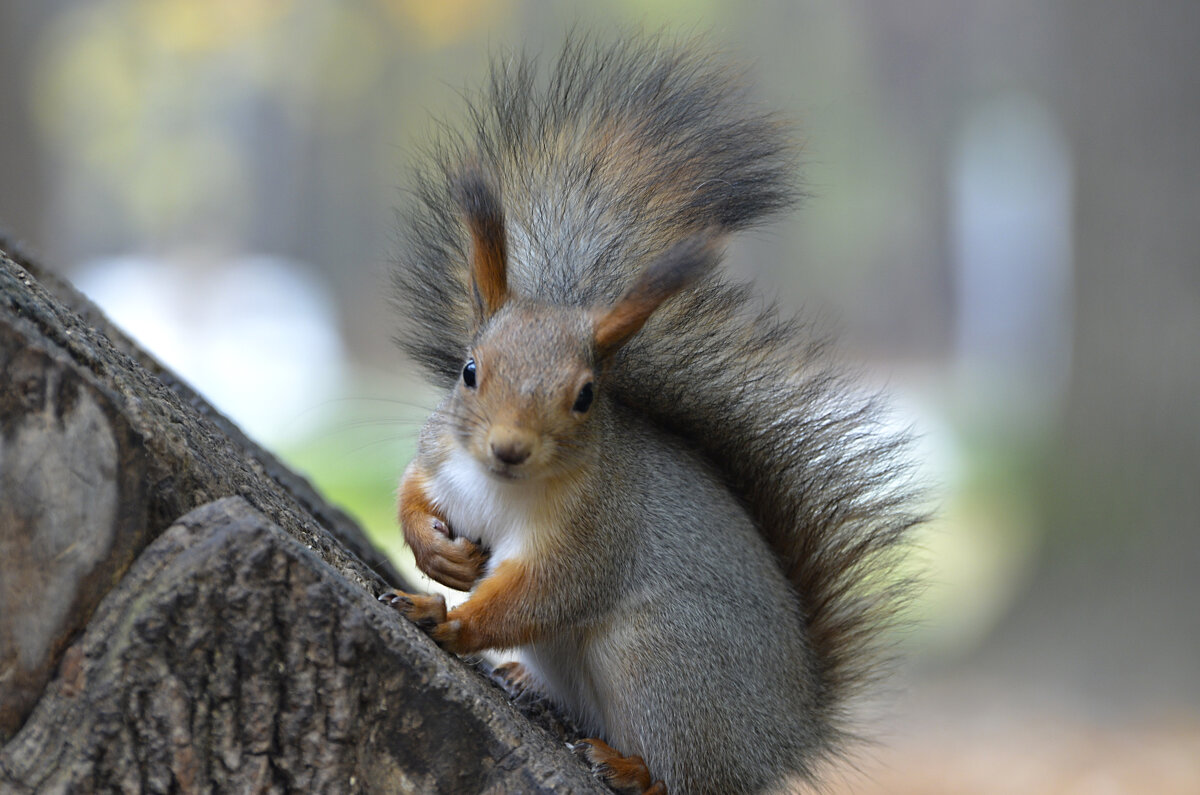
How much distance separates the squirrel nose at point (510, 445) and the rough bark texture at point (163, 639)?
1.09 feet

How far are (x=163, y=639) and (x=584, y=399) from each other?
1.93 ft

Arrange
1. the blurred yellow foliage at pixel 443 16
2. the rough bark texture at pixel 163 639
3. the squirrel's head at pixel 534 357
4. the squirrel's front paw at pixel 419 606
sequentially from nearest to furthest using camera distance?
1. the rough bark texture at pixel 163 639
2. the squirrel's front paw at pixel 419 606
3. the squirrel's head at pixel 534 357
4. the blurred yellow foliage at pixel 443 16

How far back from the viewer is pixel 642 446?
1.41 metres

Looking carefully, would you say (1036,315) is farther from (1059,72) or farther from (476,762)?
(476,762)

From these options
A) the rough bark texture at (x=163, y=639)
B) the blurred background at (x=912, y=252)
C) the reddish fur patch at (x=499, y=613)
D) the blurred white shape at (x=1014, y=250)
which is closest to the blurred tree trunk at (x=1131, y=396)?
the blurred background at (x=912, y=252)

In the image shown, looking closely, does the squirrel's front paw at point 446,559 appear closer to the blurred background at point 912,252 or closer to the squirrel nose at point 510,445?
the squirrel nose at point 510,445

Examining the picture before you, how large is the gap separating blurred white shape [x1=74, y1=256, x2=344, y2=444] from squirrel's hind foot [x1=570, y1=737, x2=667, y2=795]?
3.67 meters

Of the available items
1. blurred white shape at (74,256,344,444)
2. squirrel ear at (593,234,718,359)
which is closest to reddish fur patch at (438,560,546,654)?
squirrel ear at (593,234,718,359)

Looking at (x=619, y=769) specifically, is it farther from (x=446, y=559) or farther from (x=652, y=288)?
(x=652, y=288)

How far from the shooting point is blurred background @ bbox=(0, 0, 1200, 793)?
3.41m

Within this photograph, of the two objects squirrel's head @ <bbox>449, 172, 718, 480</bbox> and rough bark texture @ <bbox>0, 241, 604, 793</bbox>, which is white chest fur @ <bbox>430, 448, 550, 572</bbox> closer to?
squirrel's head @ <bbox>449, 172, 718, 480</bbox>

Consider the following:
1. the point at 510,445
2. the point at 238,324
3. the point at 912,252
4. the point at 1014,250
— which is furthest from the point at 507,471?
the point at 238,324

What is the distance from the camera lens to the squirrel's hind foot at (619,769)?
1.24m

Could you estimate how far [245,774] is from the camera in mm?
777
